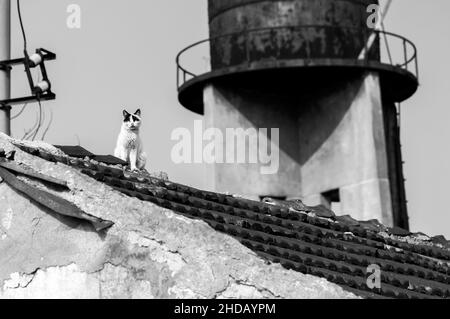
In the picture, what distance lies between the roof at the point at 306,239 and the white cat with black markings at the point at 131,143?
51 cm

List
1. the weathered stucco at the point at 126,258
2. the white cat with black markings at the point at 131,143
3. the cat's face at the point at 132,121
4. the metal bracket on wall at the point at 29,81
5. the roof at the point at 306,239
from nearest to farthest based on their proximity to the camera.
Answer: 1. the weathered stucco at the point at 126,258
2. the roof at the point at 306,239
3. the white cat with black markings at the point at 131,143
4. the cat's face at the point at 132,121
5. the metal bracket on wall at the point at 29,81

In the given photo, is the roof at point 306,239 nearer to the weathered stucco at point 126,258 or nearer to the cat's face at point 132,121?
the weathered stucco at point 126,258

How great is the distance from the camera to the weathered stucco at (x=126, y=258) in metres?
Result: 7.31

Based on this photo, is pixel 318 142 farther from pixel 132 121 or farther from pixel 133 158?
pixel 133 158

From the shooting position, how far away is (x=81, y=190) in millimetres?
8078

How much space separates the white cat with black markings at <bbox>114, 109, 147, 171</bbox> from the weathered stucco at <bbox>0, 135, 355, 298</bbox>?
3039mm

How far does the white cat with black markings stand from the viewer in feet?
37.2

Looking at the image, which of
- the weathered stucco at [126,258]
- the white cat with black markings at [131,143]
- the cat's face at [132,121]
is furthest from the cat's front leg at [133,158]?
the weathered stucco at [126,258]

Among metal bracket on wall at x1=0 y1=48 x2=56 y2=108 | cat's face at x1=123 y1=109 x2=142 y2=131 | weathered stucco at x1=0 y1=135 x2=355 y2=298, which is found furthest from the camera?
metal bracket on wall at x1=0 y1=48 x2=56 y2=108

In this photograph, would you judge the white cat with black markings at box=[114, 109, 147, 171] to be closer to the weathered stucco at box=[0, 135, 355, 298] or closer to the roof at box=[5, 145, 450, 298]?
the roof at box=[5, 145, 450, 298]

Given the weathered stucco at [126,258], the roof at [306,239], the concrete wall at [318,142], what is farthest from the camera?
the concrete wall at [318,142]

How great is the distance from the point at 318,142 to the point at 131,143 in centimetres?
1584

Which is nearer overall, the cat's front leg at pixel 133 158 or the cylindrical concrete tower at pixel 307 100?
the cat's front leg at pixel 133 158

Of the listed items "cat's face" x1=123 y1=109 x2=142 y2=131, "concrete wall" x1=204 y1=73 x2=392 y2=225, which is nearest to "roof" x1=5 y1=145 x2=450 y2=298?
"cat's face" x1=123 y1=109 x2=142 y2=131
